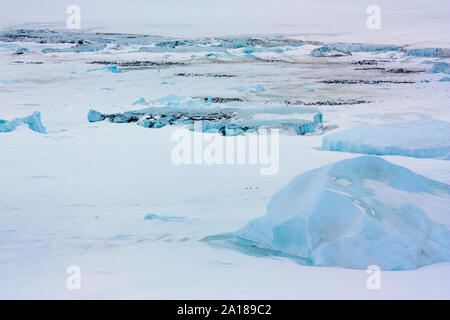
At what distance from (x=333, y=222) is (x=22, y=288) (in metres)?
1.48

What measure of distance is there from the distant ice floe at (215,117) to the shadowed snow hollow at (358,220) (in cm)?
355

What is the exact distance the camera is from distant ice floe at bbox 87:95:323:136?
7.32 m

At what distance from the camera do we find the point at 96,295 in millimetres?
2648

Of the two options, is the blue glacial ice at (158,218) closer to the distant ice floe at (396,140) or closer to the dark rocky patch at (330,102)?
the distant ice floe at (396,140)

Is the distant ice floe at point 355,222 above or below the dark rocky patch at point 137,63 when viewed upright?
below

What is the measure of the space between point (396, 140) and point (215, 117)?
9.24 ft

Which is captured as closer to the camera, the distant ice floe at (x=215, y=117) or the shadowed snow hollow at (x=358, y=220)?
the shadowed snow hollow at (x=358, y=220)

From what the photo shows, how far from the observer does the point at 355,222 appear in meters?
3.09

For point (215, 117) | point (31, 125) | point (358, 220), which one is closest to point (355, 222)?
point (358, 220)

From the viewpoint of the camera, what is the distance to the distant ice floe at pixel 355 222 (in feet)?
9.83

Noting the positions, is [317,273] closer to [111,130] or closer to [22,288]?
[22,288]

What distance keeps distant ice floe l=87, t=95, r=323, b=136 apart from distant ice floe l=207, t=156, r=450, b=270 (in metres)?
3.54

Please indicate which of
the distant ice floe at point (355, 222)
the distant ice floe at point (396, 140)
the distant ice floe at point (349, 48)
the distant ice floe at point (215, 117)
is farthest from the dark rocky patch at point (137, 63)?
the distant ice floe at point (355, 222)

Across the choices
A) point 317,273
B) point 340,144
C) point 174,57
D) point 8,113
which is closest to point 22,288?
point 317,273
